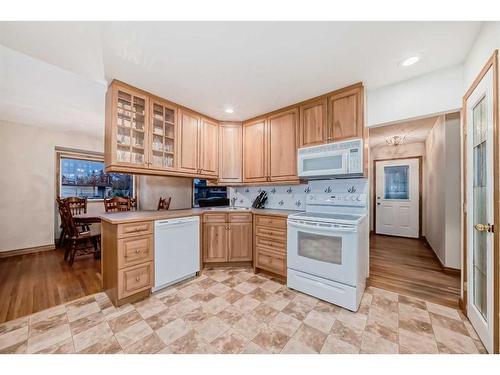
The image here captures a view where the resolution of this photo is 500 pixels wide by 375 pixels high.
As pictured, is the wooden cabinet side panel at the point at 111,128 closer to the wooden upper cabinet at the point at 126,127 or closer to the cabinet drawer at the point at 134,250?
the wooden upper cabinet at the point at 126,127

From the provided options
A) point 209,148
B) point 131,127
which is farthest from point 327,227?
point 131,127

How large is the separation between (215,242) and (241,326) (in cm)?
124

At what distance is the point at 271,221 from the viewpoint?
2.53 meters

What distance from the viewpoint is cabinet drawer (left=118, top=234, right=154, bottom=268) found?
193cm

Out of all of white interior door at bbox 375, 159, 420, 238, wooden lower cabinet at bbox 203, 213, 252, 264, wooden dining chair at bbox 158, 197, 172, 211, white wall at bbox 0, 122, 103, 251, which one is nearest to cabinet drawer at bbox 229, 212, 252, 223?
wooden lower cabinet at bbox 203, 213, 252, 264

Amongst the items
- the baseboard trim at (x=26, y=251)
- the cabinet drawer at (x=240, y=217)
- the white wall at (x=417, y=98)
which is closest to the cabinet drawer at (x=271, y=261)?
the cabinet drawer at (x=240, y=217)

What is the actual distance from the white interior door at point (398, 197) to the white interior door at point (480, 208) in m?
3.41

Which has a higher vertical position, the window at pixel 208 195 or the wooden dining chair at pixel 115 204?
the window at pixel 208 195

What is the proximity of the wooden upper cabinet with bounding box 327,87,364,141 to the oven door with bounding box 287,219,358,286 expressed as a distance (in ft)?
3.53

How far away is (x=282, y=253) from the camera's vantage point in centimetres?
241

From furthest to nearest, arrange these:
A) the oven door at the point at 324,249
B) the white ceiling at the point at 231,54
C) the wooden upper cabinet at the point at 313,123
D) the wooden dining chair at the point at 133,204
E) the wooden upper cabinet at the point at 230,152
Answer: the wooden dining chair at the point at 133,204 → the wooden upper cabinet at the point at 230,152 → the wooden upper cabinet at the point at 313,123 → the oven door at the point at 324,249 → the white ceiling at the point at 231,54

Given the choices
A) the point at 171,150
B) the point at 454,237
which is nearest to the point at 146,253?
the point at 171,150

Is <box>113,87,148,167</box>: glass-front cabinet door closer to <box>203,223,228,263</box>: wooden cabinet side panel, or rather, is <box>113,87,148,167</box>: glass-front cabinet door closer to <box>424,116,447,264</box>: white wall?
<box>203,223,228,263</box>: wooden cabinet side panel

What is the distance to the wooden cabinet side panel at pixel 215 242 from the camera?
2746 mm
